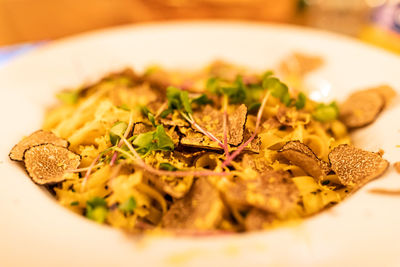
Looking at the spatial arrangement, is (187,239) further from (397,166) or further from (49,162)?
(397,166)

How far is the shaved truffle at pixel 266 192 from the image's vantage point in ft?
5.95

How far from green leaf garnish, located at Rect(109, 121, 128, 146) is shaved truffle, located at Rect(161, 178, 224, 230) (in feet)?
2.18

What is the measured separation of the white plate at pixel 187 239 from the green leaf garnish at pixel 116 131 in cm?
55

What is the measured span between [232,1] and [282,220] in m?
3.63

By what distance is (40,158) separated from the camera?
7.59 ft

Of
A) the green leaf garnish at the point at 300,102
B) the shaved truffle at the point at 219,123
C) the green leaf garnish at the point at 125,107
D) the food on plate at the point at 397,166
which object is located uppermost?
the green leaf garnish at the point at 300,102

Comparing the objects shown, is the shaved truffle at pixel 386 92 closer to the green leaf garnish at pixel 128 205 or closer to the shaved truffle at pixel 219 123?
the shaved truffle at pixel 219 123

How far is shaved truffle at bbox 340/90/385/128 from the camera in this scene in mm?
2842

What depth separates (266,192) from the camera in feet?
6.15

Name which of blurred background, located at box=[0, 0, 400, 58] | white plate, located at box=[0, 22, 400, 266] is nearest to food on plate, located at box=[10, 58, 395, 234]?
white plate, located at box=[0, 22, 400, 266]

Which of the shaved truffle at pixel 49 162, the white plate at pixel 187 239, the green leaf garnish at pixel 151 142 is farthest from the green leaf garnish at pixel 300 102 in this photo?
the shaved truffle at pixel 49 162

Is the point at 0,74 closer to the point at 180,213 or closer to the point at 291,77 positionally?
the point at 180,213

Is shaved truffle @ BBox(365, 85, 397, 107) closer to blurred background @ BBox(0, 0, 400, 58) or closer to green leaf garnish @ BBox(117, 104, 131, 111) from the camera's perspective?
blurred background @ BBox(0, 0, 400, 58)

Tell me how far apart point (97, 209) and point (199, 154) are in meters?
0.74
